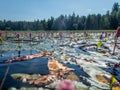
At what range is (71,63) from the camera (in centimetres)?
1112

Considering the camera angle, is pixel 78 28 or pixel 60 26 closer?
pixel 78 28

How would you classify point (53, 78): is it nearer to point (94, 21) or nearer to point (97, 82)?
point (97, 82)

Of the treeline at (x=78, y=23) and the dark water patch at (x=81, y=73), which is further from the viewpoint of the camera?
the treeline at (x=78, y=23)

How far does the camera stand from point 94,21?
96500mm

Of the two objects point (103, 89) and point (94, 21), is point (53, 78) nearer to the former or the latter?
point (103, 89)

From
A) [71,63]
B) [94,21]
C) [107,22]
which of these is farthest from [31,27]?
[71,63]

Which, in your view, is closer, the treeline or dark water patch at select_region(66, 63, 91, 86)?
dark water patch at select_region(66, 63, 91, 86)

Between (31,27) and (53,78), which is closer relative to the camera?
(53,78)

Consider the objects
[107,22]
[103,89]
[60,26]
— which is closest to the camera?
[103,89]

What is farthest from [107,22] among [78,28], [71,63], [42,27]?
[71,63]

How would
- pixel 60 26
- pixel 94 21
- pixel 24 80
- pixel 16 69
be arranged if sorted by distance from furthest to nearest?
pixel 60 26
pixel 94 21
pixel 16 69
pixel 24 80

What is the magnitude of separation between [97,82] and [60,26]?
4244 inches

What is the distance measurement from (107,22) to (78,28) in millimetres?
17535

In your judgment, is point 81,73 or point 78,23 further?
point 78,23
